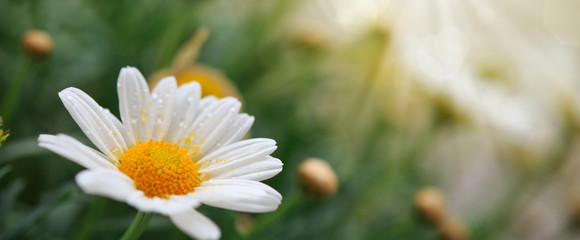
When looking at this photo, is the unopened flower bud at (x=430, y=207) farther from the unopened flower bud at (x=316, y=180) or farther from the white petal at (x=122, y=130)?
the white petal at (x=122, y=130)

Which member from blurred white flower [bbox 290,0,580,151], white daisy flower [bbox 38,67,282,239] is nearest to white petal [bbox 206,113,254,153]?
white daisy flower [bbox 38,67,282,239]

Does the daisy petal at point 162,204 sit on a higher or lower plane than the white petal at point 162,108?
lower

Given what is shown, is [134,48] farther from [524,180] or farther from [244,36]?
[524,180]

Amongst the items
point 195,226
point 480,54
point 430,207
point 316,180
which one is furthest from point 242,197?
point 480,54

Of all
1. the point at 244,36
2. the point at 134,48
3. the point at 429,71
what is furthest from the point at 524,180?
the point at 134,48

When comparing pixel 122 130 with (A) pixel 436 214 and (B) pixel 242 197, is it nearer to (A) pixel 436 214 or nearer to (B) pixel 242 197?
(B) pixel 242 197

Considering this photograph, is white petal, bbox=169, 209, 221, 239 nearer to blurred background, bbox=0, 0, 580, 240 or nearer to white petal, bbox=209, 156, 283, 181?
white petal, bbox=209, 156, 283, 181

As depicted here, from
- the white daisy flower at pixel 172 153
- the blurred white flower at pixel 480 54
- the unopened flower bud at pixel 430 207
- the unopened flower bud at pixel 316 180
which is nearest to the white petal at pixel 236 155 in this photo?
the white daisy flower at pixel 172 153

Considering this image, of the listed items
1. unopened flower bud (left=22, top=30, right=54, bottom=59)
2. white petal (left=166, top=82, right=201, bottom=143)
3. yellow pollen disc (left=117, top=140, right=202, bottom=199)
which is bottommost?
yellow pollen disc (left=117, top=140, right=202, bottom=199)
